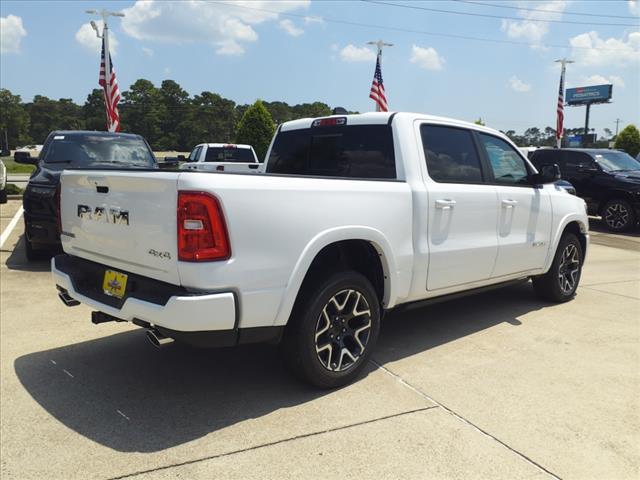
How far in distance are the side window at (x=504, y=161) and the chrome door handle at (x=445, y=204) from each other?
0.85 meters

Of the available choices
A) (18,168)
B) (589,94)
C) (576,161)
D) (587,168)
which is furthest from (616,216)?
(589,94)

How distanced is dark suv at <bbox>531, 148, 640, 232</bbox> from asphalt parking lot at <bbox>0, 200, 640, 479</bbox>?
27.9ft

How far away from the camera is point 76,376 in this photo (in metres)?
3.81

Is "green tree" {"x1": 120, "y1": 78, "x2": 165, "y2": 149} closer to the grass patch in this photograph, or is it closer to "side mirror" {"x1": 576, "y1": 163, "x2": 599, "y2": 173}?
the grass patch

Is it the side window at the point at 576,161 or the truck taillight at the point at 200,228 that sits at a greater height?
the side window at the point at 576,161

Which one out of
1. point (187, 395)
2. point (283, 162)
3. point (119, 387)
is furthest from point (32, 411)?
point (283, 162)

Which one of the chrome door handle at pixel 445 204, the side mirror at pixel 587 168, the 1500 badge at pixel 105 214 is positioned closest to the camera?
the 1500 badge at pixel 105 214

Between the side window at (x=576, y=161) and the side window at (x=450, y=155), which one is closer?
the side window at (x=450, y=155)

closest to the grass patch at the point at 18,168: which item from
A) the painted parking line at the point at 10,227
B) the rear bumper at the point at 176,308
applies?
the painted parking line at the point at 10,227

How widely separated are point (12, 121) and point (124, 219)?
99169 mm

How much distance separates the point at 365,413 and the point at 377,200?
1.38 metres

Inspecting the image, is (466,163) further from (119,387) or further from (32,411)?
(32,411)

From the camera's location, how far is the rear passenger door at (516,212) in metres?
4.82

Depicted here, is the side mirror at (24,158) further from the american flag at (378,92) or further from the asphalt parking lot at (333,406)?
the american flag at (378,92)
